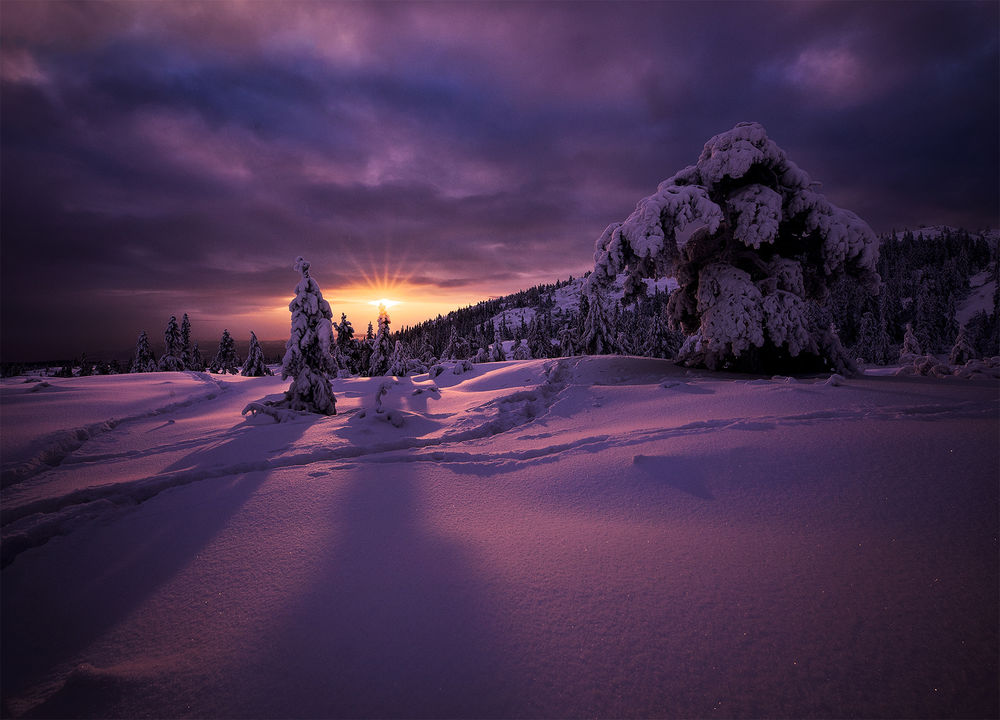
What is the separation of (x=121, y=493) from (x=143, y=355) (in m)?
61.3

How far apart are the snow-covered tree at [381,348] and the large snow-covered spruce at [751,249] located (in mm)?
35184

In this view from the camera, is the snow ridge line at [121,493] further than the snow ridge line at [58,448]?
No

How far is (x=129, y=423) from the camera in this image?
726 centimetres

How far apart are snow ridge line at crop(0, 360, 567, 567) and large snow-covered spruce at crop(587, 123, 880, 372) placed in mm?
5997

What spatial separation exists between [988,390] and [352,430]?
31.3ft

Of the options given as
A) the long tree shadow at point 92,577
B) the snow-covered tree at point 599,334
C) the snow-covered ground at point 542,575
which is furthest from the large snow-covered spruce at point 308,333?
the snow-covered tree at point 599,334

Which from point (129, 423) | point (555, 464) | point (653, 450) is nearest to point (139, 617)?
point (555, 464)

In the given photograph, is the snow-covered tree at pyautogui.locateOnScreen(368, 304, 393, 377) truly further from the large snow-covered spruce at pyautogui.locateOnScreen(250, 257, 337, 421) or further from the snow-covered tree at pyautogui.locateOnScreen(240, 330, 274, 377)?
the large snow-covered spruce at pyautogui.locateOnScreen(250, 257, 337, 421)

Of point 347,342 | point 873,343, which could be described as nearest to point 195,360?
point 347,342

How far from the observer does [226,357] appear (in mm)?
58375

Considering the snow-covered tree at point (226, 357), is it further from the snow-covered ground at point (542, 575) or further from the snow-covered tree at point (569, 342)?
the snow-covered ground at point (542, 575)

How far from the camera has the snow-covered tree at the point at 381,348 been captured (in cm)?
4134

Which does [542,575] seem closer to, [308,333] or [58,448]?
[58,448]

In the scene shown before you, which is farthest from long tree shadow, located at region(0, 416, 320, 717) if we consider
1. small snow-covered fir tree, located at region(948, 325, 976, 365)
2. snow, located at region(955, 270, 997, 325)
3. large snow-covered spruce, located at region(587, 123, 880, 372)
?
snow, located at region(955, 270, 997, 325)
